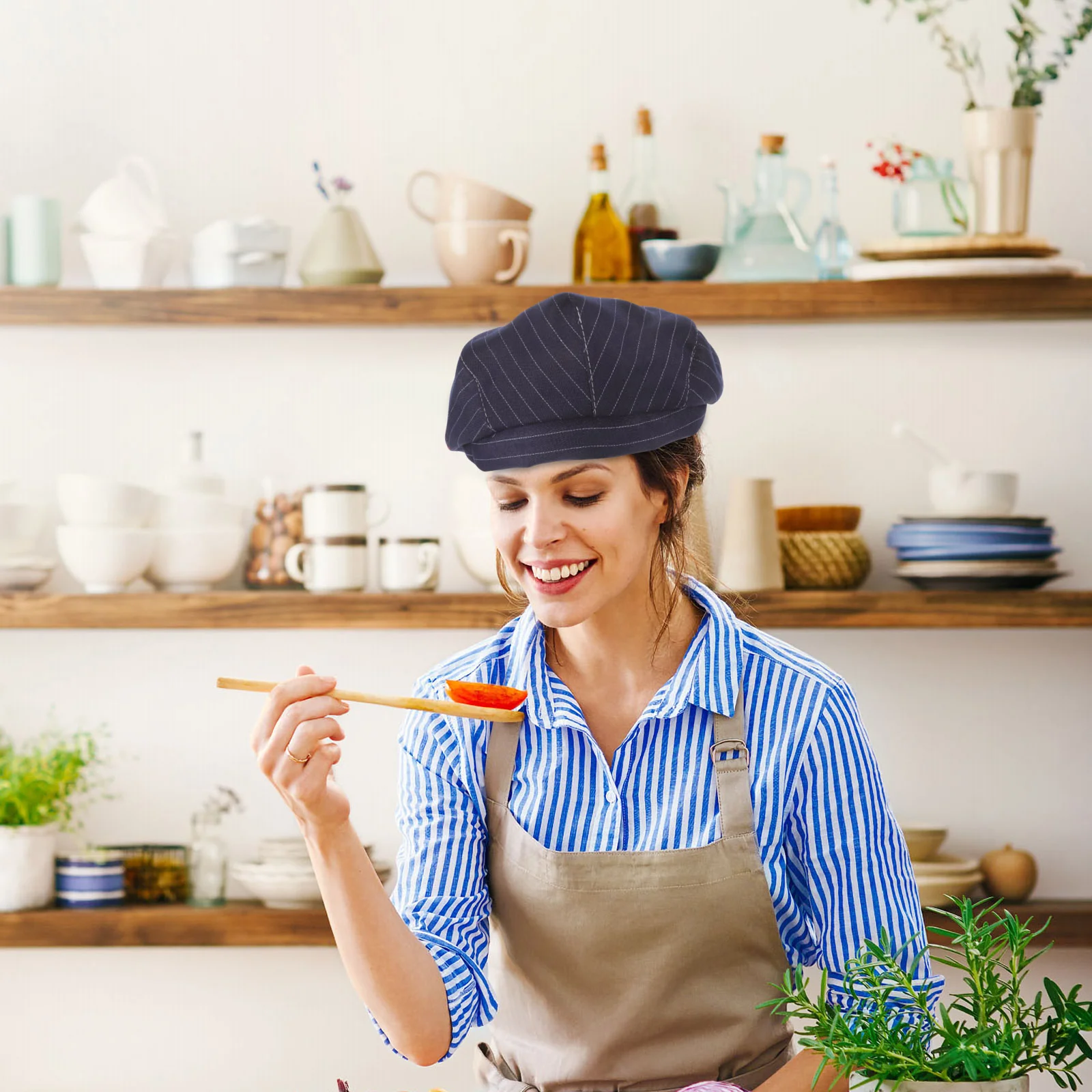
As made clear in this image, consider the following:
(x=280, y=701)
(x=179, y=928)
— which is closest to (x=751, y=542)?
(x=179, y=928)

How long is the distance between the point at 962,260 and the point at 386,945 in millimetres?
Answer: 1582

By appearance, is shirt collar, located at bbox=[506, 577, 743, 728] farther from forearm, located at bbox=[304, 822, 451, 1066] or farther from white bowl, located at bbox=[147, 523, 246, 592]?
white bowl, located at bbox=[147, 523, 246, 592]

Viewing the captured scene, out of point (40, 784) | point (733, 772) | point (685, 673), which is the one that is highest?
point (685, 673)

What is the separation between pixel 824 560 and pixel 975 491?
0.29 m

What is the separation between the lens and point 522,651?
1560mm

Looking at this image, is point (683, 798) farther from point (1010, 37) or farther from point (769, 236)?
point (1010, 37)

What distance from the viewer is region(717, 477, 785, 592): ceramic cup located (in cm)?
236

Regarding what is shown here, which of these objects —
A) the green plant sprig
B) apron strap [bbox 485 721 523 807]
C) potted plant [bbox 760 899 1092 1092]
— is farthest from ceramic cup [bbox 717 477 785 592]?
potted plant [bbox 760 899 1092 1092]

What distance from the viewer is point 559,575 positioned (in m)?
1.35

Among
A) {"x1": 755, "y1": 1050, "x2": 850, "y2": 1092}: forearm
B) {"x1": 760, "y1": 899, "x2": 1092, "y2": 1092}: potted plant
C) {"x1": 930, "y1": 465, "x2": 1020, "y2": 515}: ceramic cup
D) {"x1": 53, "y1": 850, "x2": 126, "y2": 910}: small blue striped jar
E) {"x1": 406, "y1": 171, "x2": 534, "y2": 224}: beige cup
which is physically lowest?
{"x1": 53, "y1": 850, "x2": 126, "y2": 910}: small blue striped jar

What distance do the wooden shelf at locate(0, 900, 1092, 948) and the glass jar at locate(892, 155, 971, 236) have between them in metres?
1.20

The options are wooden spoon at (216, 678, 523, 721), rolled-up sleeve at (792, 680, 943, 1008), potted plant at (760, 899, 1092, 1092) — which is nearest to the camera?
potted plant at (760, 899, 1092, 1092)

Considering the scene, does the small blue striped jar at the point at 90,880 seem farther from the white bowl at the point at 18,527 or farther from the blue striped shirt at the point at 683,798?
the blue striped shirt at the point at 683,798

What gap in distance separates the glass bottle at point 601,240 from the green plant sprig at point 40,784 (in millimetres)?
1260
